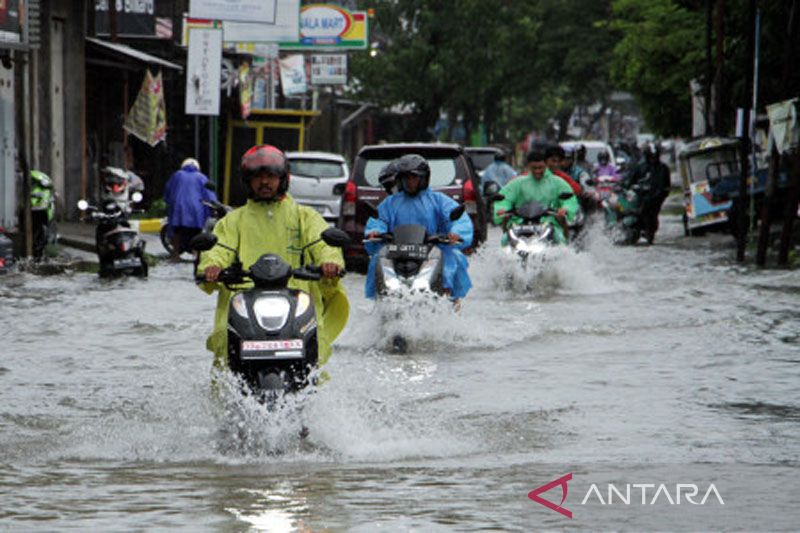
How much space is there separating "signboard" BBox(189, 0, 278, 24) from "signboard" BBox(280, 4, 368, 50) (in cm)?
824

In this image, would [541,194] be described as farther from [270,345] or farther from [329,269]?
[270,345]

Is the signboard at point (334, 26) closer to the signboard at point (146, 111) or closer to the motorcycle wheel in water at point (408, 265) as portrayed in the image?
the signboard at point (146, 111)

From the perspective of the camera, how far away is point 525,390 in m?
10.9

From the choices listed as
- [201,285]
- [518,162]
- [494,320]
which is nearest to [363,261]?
[494,320]

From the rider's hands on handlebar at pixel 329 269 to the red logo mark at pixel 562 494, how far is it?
5.03 ft

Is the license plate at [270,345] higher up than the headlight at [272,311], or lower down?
lower down

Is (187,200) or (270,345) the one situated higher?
(270,345)

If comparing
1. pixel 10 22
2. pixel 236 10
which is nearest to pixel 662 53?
pixel 236 10

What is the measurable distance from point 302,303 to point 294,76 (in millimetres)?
43961

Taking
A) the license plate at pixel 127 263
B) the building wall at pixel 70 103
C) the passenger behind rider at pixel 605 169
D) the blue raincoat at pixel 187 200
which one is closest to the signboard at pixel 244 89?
the passenger behind rider at pixel 605 169

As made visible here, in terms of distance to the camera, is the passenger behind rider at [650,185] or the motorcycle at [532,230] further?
the passenger behind rider at [650,185]

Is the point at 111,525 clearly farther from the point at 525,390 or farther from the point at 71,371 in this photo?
the point at 71,371

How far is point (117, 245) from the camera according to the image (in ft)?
68.5

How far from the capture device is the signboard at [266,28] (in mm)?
37969
